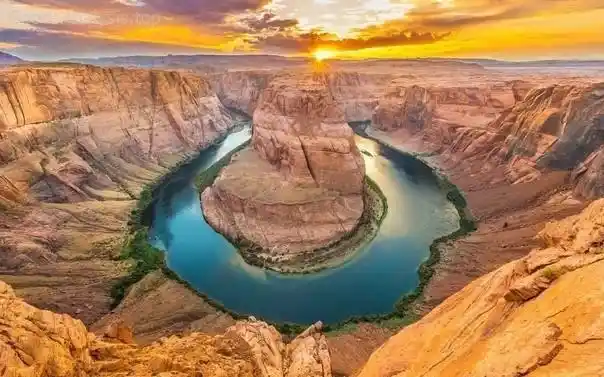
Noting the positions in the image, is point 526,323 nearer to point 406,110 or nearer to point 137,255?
point 137,255

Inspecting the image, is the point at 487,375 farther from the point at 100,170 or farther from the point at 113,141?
the point at 113,141

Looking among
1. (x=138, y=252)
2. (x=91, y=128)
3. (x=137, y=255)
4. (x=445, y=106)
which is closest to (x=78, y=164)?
(x=91, y=128)

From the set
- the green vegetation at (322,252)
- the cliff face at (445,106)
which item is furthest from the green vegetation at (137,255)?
the cliff face at (445,106)

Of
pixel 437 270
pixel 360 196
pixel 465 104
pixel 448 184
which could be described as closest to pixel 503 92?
pixel 465 104

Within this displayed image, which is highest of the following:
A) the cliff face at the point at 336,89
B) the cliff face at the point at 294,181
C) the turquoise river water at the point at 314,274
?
the cliff face at the point at 336,89

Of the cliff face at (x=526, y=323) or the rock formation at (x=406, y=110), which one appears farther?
the rock formation at (x=406, y=110)

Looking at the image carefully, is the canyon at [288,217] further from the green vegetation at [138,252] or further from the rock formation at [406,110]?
the green vegetation at [138,252]

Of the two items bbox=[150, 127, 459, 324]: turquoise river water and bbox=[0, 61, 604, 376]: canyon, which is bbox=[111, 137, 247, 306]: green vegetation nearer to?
bbox=[0, 61, 604, 376]: canyon
